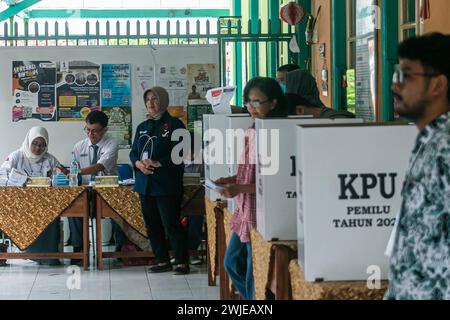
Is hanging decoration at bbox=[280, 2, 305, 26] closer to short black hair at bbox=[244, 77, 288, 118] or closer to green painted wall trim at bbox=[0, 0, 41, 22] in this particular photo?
short black hair at bbox=[244, 77, 288, 118]

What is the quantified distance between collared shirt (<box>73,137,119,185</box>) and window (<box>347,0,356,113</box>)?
2.21 metres

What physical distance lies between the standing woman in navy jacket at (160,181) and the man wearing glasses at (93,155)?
57 centimetres

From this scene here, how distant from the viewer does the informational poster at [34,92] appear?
9.28 m

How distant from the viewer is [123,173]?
30.2 feet

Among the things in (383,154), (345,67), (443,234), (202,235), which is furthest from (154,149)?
(443,234)

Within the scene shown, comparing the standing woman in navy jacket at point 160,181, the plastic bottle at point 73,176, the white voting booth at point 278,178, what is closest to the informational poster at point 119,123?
the plastic bottle at point 73,176

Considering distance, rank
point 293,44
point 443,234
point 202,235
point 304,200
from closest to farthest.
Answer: point 443,234 → point 304,200 → point 202,235 → point 293,44

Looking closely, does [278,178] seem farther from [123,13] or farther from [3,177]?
[123,13]

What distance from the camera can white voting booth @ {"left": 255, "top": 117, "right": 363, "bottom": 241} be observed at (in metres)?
4.29

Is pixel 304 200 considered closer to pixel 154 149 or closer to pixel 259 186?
pixel 259 186

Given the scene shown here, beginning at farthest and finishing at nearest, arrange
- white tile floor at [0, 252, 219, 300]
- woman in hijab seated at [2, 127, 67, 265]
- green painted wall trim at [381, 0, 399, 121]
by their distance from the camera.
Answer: woman in hijab seated at [2, 127, 67, 265]
green painted wall trim at [381, 0, 399, 121]
white tile floor at [0, 252, 219, 300]

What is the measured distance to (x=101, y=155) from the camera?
8.58m

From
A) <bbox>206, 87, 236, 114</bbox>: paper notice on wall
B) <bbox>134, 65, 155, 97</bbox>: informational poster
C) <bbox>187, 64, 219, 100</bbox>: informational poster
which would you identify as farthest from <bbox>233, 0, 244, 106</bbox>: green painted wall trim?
<bbox>206, 87, 236, 114</bbox>: paper notice on wall
